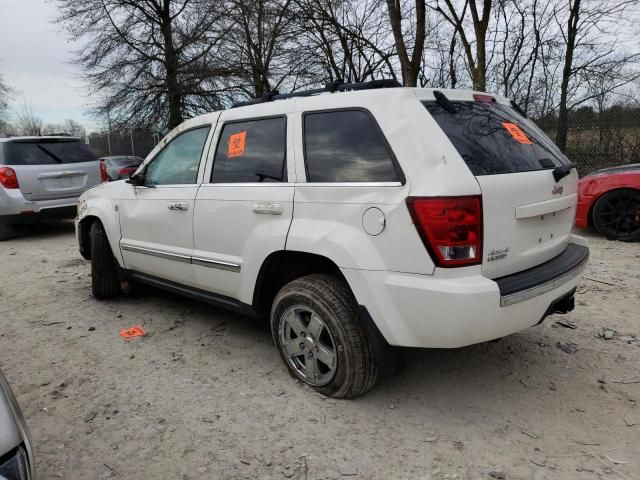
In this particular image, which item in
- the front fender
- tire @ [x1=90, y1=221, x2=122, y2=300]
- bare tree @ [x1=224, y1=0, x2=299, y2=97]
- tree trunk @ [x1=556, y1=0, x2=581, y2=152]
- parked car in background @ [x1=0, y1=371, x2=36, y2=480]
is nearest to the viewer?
parked car in background @ [x1=0, y1=371, x2=36, y2=480]

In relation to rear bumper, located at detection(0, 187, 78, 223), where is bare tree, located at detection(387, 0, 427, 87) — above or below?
above

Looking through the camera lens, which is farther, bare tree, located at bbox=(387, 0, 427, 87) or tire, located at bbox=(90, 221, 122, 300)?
bare tree, located at bbox=(387, 0, 427, 87)

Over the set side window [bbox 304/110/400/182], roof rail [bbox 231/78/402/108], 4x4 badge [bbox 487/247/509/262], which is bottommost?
4x4 badge [bbox 487/247/509/262]

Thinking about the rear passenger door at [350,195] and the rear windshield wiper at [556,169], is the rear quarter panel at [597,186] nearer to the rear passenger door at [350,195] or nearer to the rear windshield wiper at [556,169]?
the rear windshield wiper at [556,169]

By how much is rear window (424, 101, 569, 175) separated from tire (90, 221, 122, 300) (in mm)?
3349

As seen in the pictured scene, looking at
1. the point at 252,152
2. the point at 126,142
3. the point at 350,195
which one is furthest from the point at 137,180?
the point at 126,142

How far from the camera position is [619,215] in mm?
6332

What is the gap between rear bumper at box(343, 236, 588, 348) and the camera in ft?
7.17

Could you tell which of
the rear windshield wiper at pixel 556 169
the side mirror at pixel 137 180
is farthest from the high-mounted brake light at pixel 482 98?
the side mirror at pixel 137 180

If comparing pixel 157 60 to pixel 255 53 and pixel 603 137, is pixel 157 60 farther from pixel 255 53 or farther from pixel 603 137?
pixel 603 137

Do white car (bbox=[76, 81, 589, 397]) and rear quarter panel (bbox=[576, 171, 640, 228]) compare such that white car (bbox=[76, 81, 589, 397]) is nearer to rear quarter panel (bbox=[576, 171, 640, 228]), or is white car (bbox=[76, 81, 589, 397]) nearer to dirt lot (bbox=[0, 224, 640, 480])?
dirt lot (bbox=[0, 224, 640, 480])

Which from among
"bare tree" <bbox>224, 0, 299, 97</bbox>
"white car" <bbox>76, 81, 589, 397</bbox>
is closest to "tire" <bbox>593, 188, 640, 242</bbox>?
"white car" <bbox>76, 81, 589, 397</bbox>

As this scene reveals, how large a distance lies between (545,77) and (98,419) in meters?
16.9

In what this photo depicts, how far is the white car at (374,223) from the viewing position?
2229mm
